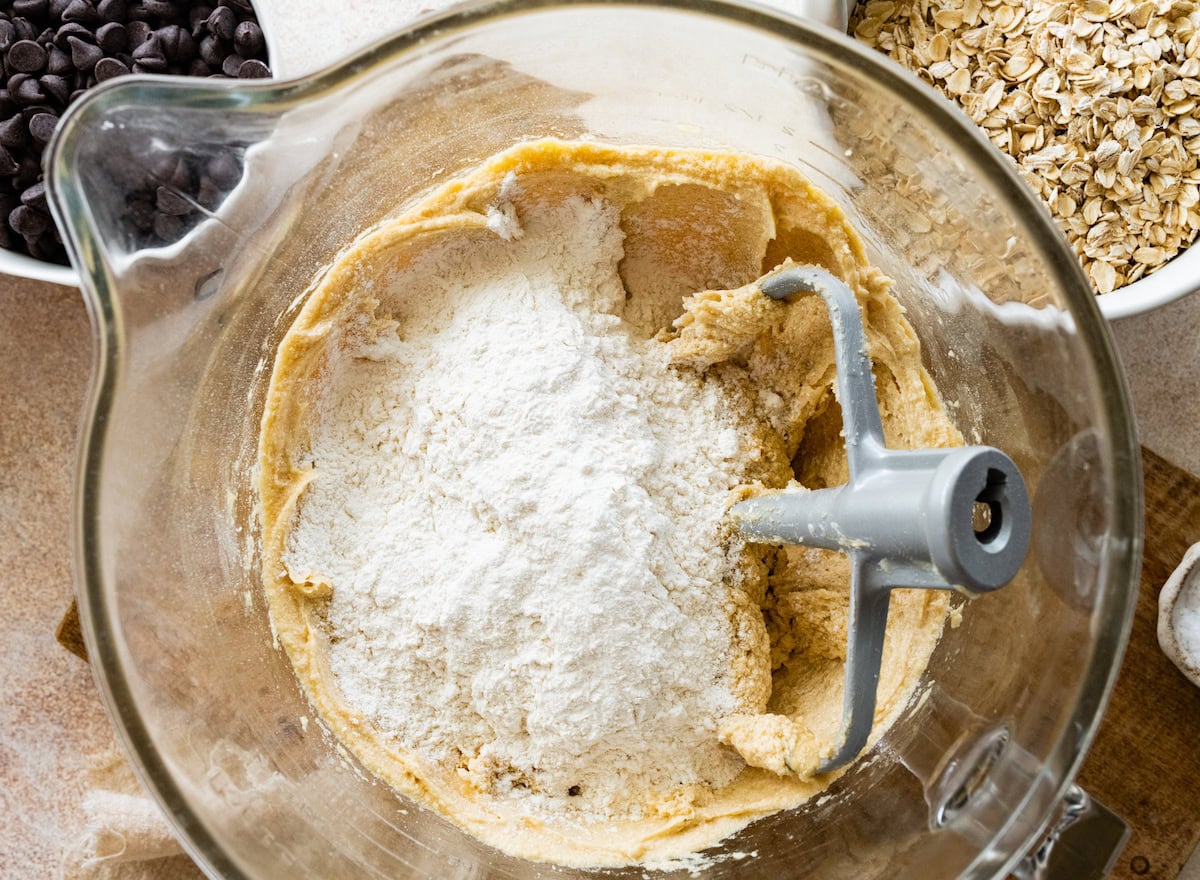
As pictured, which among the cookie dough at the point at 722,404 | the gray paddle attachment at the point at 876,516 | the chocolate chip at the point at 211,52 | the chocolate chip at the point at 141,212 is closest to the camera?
the gray paddle attachment at the point at 876,516

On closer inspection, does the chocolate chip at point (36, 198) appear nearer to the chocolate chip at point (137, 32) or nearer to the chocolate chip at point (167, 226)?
the chocolate chip at point (137, 32)

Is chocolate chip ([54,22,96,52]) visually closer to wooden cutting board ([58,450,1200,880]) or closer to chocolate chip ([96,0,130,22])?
chocolate chip ([96,0,130,22])

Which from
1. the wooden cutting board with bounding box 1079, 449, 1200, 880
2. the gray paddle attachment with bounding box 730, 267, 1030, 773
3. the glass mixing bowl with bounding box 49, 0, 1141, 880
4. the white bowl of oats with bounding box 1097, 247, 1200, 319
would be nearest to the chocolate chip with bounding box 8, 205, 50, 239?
the glass mixing bowl with bounding box 49, 0, 1141, 880

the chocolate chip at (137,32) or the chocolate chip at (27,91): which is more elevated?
the chocolate chip at (137,32)

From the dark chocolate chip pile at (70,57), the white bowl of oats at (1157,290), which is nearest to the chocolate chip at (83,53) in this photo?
the dark chocolate chip pile at (70,57)

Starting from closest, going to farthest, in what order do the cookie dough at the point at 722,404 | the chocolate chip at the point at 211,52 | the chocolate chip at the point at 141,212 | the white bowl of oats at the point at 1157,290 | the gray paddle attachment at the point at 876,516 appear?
the gray paddle attachment at the point at 876,516 → the chocolate chip at the point at 141,212 → the cookie dough at the point at 722,404 → the white bowl of oats at the point at 1157,290 → the chocolate chip at the point at 211,52

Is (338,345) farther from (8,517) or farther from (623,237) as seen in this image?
(8,517)
